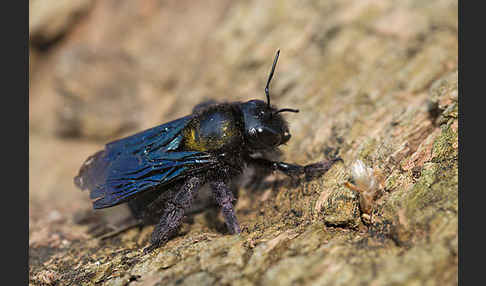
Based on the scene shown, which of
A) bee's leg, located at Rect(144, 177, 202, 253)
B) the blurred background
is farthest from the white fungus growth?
bee's leg, located at Rect(144, 177, 202, 253)

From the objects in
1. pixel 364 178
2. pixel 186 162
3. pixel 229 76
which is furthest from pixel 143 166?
pixel 229 76

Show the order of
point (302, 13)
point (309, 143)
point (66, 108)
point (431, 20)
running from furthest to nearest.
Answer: point (66, 108)
point (302, 13)
point (431, 20)
point (309, 143)

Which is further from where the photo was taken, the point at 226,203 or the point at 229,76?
the point at 229,76

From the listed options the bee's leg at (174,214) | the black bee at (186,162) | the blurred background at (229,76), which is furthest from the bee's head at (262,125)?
the bee's leg at (174,214)

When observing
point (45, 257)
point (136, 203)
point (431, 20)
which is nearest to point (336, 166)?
point (136, 203)

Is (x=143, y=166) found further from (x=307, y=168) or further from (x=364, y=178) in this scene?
(x=364, y=178)

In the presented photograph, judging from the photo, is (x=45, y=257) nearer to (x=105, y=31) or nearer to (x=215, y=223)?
(x=215, y=223)

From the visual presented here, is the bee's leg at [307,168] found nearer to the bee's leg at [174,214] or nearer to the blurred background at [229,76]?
the blurred background at [229,76]

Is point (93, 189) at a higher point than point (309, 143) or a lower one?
higher
